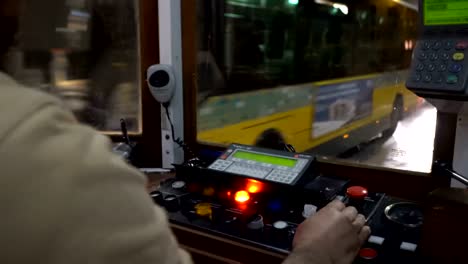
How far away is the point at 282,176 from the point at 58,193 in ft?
2.40

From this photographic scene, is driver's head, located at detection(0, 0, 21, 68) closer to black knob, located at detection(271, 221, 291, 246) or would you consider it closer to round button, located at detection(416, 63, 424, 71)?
black knob, located at detection(271, 221, 291, 246)

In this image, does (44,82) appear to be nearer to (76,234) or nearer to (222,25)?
(222,25)

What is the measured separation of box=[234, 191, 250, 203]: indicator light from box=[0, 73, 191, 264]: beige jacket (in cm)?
65

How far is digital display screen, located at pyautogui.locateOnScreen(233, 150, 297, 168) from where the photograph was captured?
3.81 ft

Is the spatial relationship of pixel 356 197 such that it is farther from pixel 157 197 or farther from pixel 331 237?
pixel 157 197

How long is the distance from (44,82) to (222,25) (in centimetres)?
72

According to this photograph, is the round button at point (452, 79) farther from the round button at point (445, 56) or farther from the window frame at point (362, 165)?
the window frame at point (362, 165)

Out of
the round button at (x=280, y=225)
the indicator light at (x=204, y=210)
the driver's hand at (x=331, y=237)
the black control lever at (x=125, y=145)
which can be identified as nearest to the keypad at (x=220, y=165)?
the indicator light at (x=204, y=210)

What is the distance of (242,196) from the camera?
1131 mm

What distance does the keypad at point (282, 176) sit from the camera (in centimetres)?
108

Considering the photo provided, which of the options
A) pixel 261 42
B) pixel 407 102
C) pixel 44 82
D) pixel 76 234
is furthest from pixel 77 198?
pixel 261 42

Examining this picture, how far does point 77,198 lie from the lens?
17.2 inches

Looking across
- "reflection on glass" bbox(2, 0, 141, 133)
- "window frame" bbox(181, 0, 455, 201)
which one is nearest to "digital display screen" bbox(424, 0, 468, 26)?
"window frame" bbox(181, 0, 455, 201)

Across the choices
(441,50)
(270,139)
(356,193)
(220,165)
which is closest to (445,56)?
(441,50)
